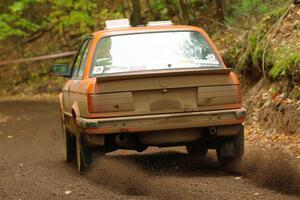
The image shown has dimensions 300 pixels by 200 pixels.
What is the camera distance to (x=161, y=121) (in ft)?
26.5

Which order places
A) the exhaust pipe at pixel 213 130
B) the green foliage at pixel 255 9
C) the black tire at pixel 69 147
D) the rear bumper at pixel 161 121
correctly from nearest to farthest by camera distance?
the rear bumper at pixel 161 121 → the exhaust pipe at pixel 213 130 → the black tire at pixel 69 147 → the green foliage at pixel 255 9

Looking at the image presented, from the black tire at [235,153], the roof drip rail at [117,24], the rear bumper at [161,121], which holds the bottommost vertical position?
the black tire at [235,153]

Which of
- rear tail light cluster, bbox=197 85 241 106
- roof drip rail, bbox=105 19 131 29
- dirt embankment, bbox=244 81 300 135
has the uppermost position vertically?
roof drip rail, bbox=105 19 131 29

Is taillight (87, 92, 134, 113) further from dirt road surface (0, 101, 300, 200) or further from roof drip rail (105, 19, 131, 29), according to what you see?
roof drip rail (105, 19, 131, 29)

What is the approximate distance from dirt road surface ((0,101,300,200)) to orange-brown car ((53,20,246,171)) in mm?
346

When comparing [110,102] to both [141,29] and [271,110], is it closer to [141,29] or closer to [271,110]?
[141,29]

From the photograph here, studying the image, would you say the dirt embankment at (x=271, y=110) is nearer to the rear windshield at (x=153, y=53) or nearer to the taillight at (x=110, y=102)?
the rear windshield at (x=153, y=53)

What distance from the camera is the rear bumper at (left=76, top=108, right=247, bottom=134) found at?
801 centimetres

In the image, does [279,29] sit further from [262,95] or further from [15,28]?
[15,28]

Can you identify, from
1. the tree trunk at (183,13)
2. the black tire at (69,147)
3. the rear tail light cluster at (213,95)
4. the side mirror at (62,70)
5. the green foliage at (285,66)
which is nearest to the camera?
the rear tail light cluster at (213,95)

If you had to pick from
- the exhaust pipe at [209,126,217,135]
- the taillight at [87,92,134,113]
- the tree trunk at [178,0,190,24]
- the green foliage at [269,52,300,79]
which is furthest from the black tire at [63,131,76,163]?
the tree trunk at [178,0,190,24]

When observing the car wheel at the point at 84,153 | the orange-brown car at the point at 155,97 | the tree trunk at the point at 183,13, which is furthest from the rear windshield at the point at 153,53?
the tree trunk at the point at 183,13

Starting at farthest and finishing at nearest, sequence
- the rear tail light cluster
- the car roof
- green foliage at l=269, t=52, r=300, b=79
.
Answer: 1. green foliage at l=269, t=52, r=300, b=79
2. the car roof
3. the rear tail light cluster

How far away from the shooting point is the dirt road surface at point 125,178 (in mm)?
7117
